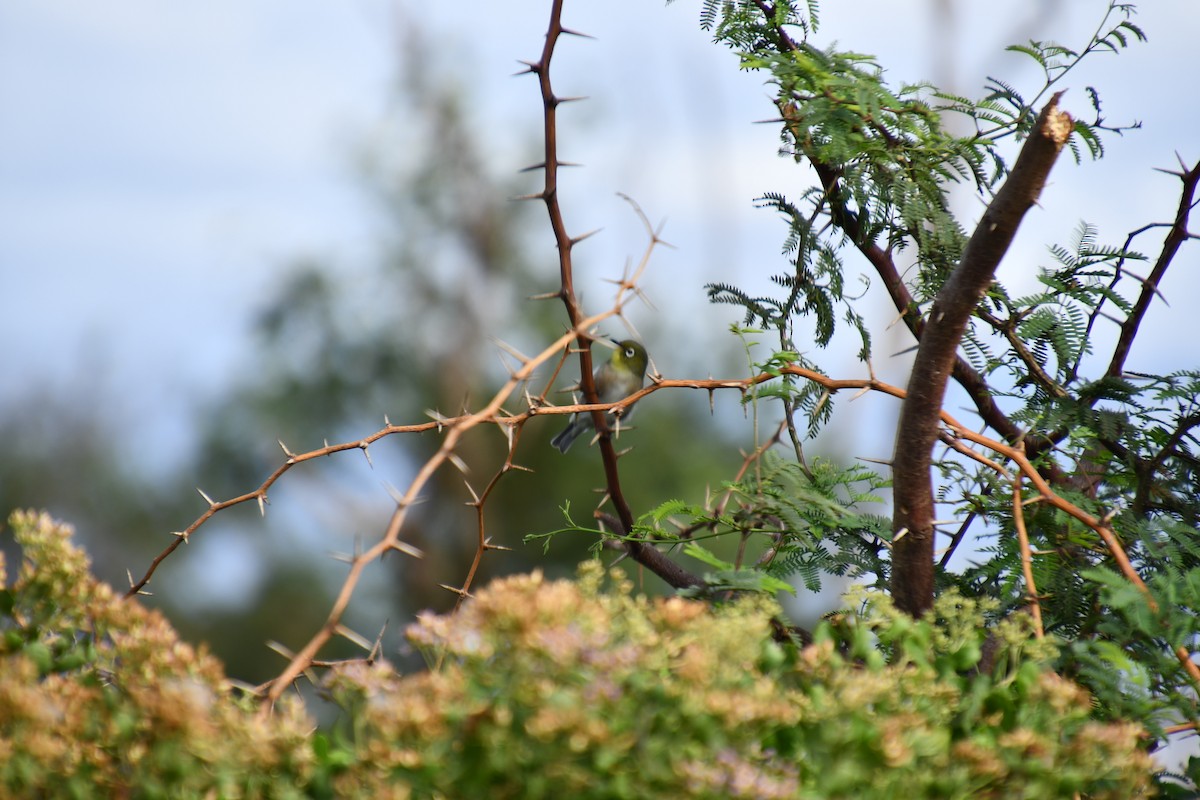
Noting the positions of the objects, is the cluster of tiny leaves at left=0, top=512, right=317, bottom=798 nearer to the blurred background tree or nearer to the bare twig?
the bare twig

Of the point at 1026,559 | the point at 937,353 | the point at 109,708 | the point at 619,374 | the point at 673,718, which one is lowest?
the point at 673,718

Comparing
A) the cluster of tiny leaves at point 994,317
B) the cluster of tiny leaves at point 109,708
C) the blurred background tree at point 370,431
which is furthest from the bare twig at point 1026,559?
the blurred background tree at point 370,431

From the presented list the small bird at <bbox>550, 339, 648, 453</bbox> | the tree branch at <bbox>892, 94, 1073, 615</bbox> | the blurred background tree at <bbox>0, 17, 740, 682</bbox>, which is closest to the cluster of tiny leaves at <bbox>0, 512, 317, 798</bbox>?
the tree branch at <bbox>892, 94, 1073, 615</bbox>

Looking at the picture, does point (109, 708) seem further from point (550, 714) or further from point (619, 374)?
point (619, 374)

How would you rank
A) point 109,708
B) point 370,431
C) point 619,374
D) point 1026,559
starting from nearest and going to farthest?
point 109,708
point 1026,559
point 619,374
point 370,431

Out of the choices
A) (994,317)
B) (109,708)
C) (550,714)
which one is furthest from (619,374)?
(550,714)

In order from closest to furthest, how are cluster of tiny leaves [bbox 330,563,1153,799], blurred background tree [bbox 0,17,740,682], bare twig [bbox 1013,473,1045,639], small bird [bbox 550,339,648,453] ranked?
cluster of tiny leaves [bbox 330,563,1153,799] → bare twig [bbox 1013,473,1045,639] → small bird [bbox 550,339,648,453] → blurred background tree [bbox 0,17,740,682]

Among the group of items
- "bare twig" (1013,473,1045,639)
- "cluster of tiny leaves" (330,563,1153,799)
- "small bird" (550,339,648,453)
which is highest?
"small bird" (550,339,648,453)

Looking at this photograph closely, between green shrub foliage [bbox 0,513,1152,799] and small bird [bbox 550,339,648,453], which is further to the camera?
small bird [bbox 550,339,648,453]

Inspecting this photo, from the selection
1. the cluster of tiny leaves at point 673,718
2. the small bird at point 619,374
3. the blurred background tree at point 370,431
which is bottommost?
the cluster of tiny leaves at point 673,718

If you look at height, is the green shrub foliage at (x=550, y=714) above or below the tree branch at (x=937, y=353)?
below

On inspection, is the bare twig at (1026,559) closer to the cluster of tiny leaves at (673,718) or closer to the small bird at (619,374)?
the cluster of tiny leaves at (673,718)

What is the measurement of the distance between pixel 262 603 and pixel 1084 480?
1315 centimetres

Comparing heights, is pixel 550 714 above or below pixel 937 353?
below
